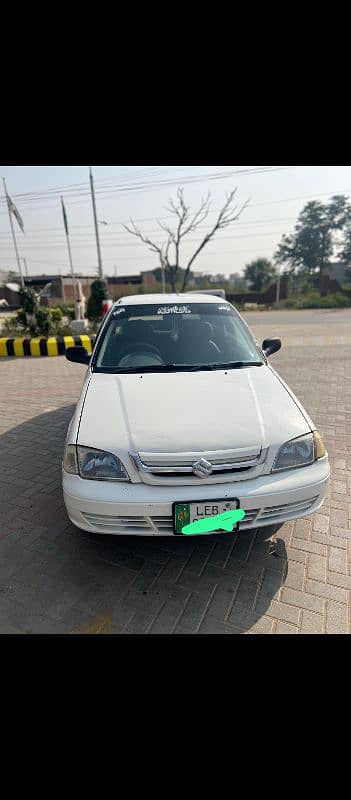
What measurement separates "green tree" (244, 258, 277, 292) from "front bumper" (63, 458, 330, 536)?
1812 inches

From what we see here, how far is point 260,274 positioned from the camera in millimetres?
45625

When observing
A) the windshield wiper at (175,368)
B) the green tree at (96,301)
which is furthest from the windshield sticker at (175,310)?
the green tree at (96,301)

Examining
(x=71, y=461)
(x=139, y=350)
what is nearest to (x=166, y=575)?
(x=71, y=461)

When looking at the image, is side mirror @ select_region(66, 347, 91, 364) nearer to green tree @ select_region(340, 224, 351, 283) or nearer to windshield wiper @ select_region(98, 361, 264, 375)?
windshield wiper @ select_region(98, 361, 264, 375)

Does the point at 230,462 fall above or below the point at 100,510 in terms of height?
above

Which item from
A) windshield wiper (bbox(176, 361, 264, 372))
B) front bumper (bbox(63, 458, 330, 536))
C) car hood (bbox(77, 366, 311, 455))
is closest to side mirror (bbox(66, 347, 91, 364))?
car hood (bbox(77, 366, 311, 455))

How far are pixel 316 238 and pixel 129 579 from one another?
2031 inches

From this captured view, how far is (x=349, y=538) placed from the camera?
2592 millimetres

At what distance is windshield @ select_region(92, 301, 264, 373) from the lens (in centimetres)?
309

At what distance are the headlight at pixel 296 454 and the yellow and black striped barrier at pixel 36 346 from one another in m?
8.55

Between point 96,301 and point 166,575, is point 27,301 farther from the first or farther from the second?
point 166,575
